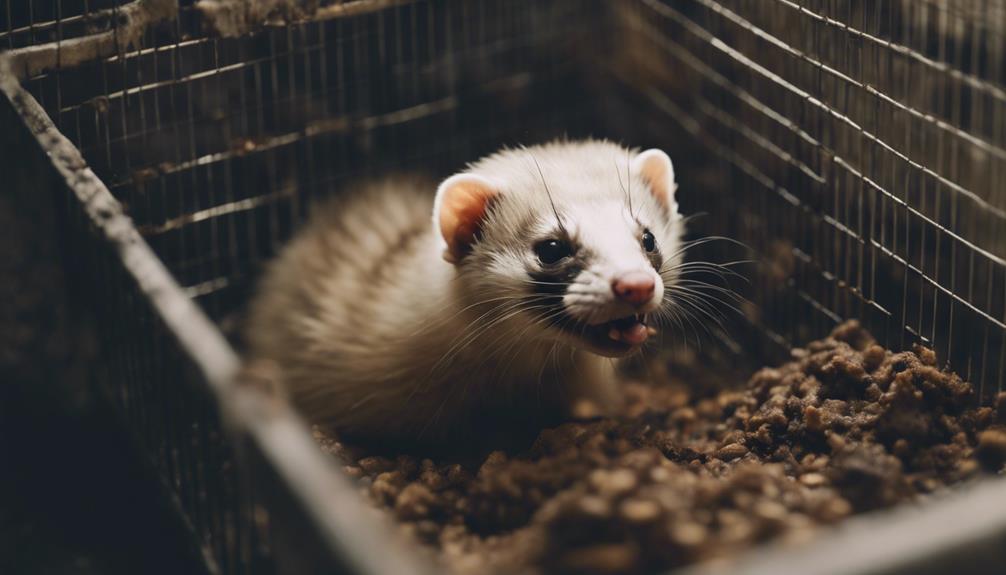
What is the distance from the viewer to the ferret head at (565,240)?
215cm

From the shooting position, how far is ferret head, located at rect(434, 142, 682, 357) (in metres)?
2.15

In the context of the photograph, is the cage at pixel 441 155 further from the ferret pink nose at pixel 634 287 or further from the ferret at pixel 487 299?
the ferret pink nose at pixel 634 287

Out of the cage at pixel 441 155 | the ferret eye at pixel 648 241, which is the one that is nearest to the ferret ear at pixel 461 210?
the ferret eye at pixel 648 241

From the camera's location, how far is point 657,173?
98.7 inches

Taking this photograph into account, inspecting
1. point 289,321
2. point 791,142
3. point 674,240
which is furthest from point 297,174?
point 791,142

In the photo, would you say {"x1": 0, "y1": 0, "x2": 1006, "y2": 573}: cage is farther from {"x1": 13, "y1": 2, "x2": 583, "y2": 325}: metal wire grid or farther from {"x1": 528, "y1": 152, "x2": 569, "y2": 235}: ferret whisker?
{"x1": 528, "y1": 152, "x2": 569, "y2": 235}: ferret whisker

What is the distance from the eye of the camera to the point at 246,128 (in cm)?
299

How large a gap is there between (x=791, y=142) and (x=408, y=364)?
1108mm

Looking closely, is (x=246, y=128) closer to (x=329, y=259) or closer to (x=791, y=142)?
(x=329, y=259)

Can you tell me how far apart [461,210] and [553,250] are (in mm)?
239

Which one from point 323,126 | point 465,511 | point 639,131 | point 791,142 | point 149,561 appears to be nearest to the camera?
point 465,511

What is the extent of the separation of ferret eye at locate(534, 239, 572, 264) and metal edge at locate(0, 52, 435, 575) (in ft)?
2.57

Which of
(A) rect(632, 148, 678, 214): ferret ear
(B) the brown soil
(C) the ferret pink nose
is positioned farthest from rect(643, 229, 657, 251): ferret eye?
(B) the brown soil

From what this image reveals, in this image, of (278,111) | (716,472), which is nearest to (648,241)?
(716,472)
